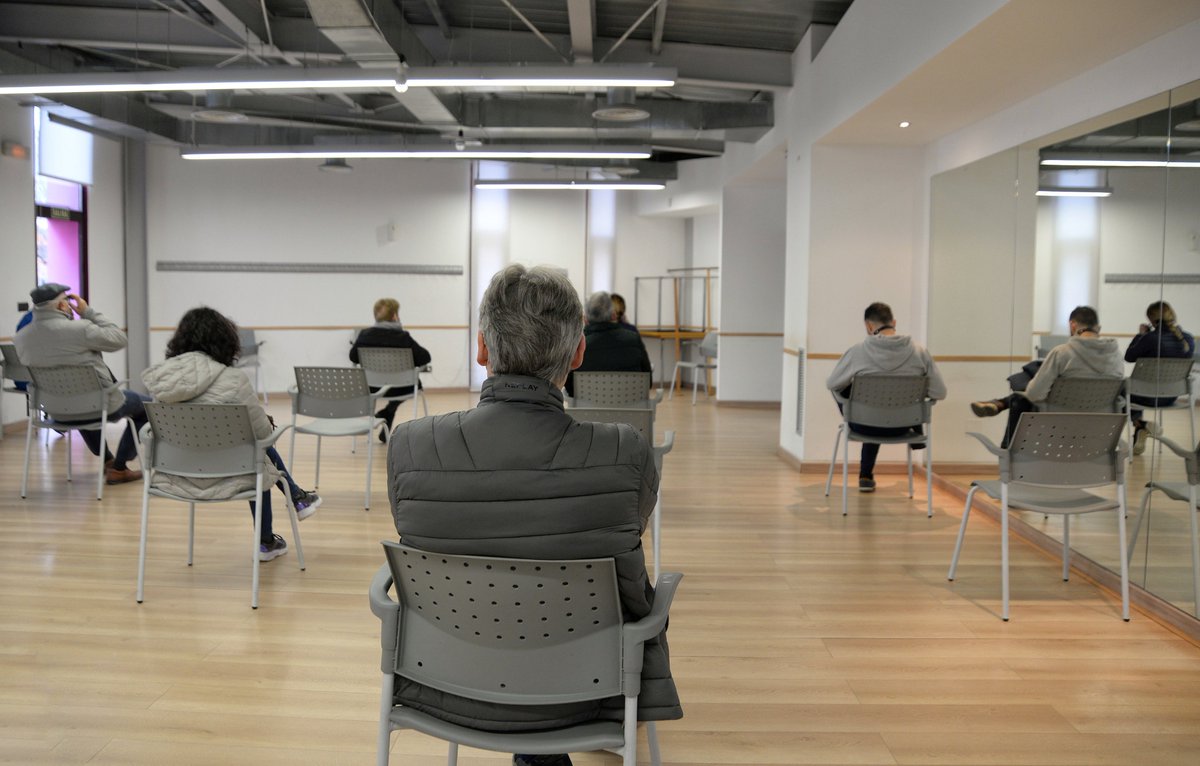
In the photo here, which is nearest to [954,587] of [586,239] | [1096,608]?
[1096,608]

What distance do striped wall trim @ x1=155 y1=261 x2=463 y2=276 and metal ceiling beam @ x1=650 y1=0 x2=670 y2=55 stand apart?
6.08 m

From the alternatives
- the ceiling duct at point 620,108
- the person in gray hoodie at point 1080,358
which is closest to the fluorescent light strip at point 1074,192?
the person in gray hoodie at point 1080,358

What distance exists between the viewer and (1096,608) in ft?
14.5

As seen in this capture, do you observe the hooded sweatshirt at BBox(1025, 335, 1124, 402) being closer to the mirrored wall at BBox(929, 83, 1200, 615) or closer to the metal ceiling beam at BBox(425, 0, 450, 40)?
the mirrored wall at BBox(929, 83, 1200, 615)

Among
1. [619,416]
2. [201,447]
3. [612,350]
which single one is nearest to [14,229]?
[201,447]

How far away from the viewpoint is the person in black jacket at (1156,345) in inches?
164

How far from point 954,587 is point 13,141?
946 centimetres

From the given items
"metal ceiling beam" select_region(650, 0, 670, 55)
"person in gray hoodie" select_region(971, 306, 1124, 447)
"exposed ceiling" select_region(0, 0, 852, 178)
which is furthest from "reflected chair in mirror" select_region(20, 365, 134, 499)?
"person in gray hoodie" select_region(971, 306, 1124, 447)

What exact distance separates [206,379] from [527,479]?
305 cm

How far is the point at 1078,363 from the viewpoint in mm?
5262

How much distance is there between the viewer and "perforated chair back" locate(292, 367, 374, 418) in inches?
248

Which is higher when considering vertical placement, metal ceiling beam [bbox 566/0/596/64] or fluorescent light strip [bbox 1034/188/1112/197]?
metal ceiling beam [bbox 566/0/596/64]

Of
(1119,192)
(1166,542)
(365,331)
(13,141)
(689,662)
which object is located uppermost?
(13,141)

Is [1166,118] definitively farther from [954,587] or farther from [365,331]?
[365,331]
